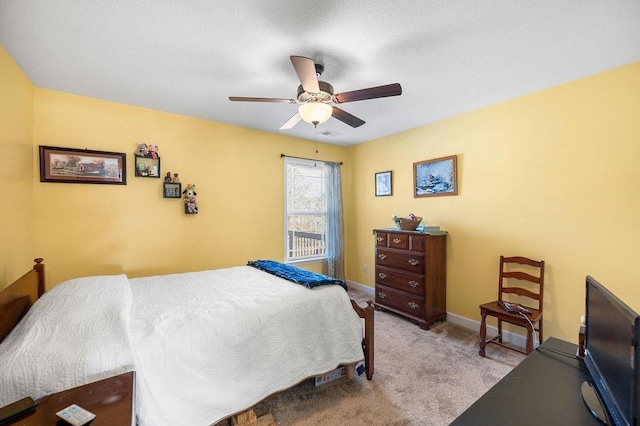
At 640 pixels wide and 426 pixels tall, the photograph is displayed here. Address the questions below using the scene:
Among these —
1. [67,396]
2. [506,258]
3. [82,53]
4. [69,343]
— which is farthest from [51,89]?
[506,258]

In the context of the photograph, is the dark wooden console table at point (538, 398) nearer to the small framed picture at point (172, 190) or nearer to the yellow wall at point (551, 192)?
the yellow wall at point (551, 192)

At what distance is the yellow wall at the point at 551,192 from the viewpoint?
216cm

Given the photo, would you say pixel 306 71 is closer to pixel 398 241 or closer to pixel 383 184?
pixel 398 241

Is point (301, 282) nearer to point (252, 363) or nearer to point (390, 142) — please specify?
point (252, 363)

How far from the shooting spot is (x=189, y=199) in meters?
3.25

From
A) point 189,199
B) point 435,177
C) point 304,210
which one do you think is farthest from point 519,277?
point 189,199

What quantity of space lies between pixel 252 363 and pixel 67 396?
2.89ft

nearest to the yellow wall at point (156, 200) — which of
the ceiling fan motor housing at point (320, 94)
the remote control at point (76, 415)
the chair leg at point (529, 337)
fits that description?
the ceiling fan motor housing at point (320, 94)

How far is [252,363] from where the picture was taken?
5.40ft

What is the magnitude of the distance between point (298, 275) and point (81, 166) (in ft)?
A: 7.96

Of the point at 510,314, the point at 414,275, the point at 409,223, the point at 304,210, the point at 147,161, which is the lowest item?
the point at 510,314

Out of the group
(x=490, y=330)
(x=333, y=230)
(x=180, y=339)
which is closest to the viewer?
(x=180, y=339)

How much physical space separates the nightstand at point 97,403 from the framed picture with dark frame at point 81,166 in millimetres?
2458

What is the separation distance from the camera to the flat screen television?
27.2 inches
